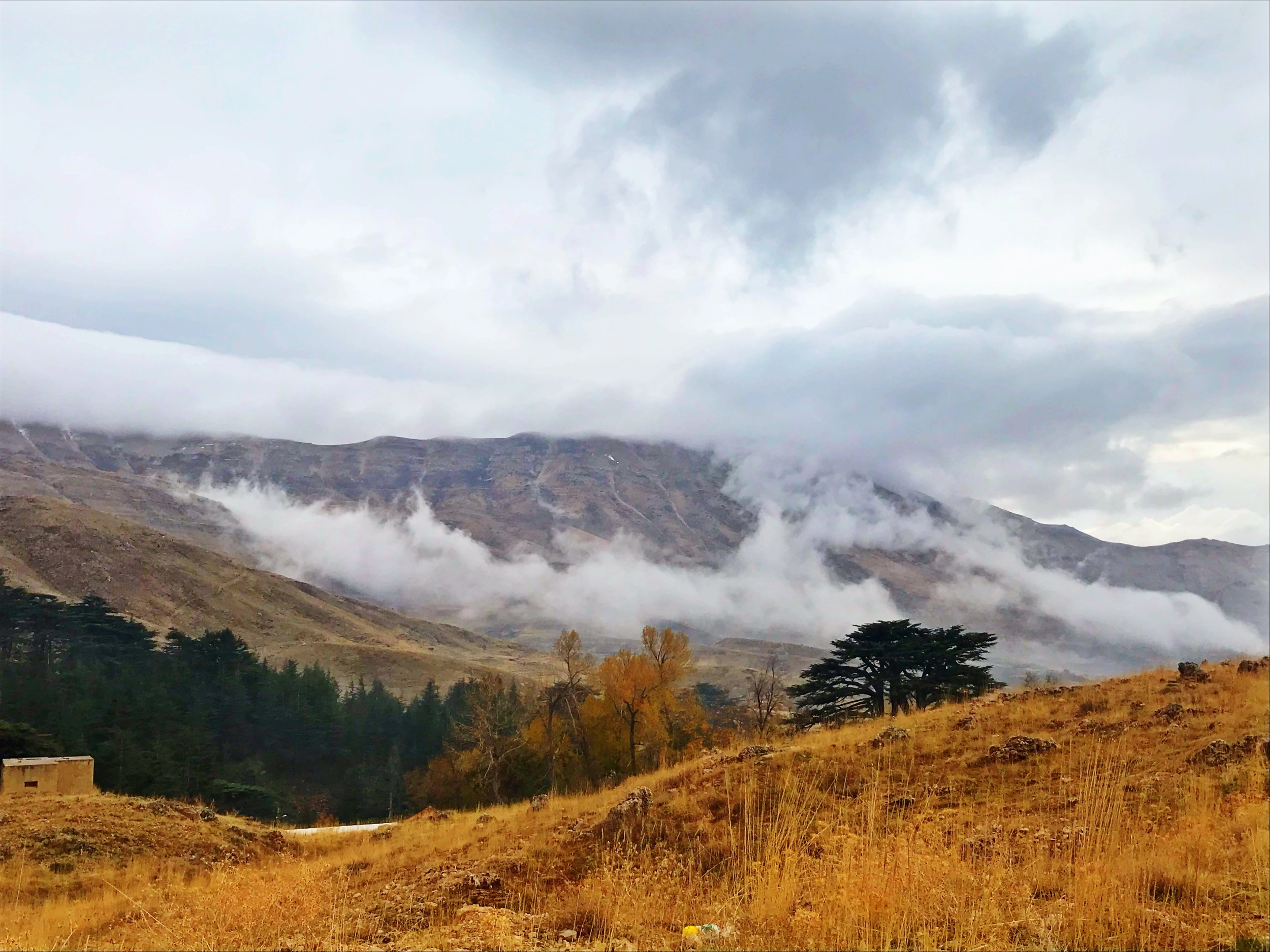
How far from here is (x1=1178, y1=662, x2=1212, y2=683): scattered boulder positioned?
16578 mm

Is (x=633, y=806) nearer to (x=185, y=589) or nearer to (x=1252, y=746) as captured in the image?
(x=1252, y=746)

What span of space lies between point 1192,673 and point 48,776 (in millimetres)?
32819

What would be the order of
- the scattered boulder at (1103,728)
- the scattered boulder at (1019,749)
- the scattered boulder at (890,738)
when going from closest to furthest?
the scattered boulder at (1019,749) < the scattered boulder at (1103,728) < the scattered boulder at (890,738)

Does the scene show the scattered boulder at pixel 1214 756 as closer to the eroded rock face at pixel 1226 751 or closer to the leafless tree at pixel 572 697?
the eroded rock face at pixel 1226 751

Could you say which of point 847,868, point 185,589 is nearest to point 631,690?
point 847,868

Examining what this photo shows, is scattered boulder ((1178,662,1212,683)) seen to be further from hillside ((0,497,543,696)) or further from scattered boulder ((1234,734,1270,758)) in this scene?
hillside ((0,497,543,696))

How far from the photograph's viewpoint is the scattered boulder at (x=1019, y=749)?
478 inches

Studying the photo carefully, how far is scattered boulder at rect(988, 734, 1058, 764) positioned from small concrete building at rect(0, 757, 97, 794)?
86.1ft

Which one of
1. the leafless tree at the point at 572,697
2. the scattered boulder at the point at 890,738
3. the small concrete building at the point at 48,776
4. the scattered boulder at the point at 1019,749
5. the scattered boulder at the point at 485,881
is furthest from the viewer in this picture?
the leafless tree at the point at 572,697

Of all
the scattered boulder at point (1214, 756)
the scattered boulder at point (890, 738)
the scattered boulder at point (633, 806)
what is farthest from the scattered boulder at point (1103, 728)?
the scattered boulder at point (633, 806)

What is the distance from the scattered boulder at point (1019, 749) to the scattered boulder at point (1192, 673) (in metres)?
6.38

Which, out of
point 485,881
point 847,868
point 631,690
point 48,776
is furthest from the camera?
point 631,690

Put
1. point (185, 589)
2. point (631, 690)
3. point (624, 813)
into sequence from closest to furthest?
1. point (624, 813)
2. point (631, 690)
3. point (185, 589)

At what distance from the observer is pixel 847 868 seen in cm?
687
